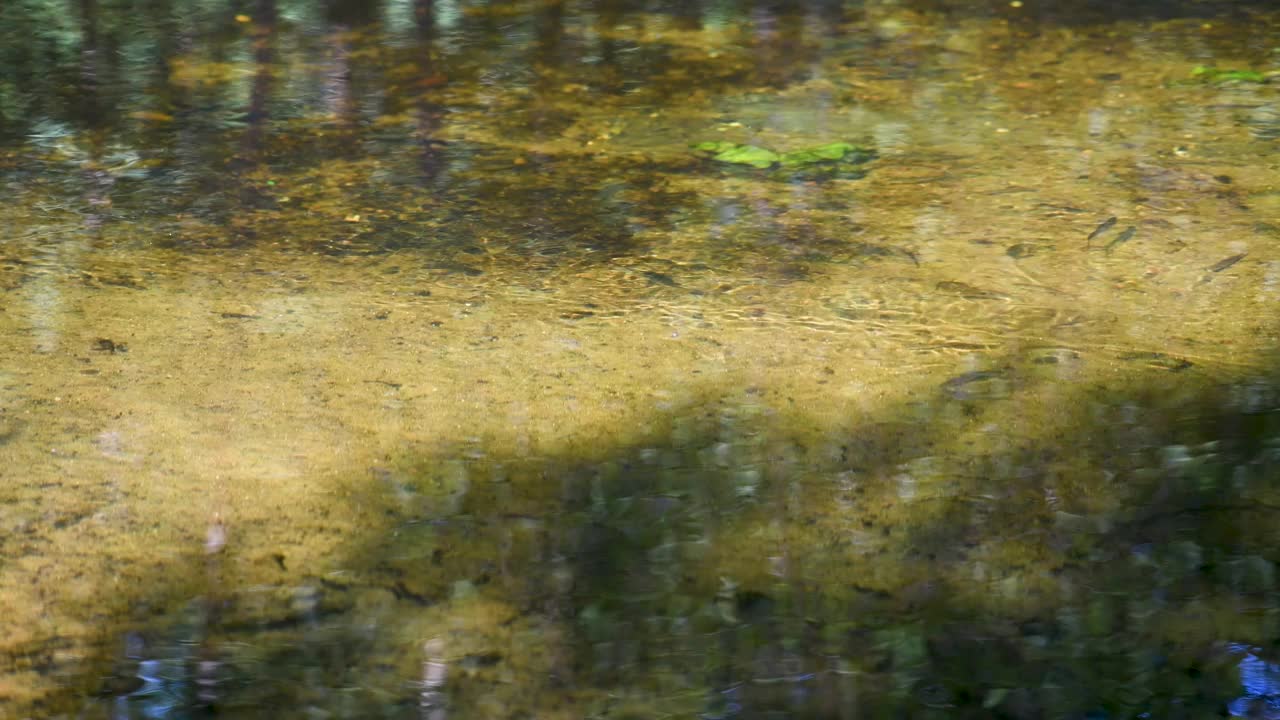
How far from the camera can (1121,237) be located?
9.79 feet

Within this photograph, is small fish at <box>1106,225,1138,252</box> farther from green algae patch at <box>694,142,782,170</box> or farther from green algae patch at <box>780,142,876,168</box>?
green algae patch at <box>694,142,782,170</box>

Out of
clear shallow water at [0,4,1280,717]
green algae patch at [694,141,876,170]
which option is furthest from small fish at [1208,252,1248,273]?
green algae patch at [694,141,876,170]

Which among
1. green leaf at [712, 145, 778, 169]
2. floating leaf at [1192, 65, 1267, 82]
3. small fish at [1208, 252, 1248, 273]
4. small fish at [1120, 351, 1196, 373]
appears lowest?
small fish at [1120, 351, 1196, 373]

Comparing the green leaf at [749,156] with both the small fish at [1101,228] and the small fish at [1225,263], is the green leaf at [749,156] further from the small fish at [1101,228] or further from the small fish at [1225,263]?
the small fish at [1225,263]

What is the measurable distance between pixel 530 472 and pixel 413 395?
36 centimetres

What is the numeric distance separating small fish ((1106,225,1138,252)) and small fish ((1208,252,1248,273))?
21 cm

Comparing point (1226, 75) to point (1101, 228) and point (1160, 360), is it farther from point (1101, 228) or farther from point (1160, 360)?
point (1160, 360)

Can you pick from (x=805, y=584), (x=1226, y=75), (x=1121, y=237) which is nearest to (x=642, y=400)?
(x=805, y=584)

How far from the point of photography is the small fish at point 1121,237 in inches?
116

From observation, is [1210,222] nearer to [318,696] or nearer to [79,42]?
[318,696]

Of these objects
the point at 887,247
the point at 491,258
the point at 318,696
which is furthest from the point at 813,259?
the point at 318,696

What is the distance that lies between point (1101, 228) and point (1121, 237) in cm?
6

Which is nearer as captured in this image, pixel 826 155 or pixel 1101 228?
pixel 1101 228

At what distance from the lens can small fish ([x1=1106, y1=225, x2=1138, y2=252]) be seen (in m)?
2.95
